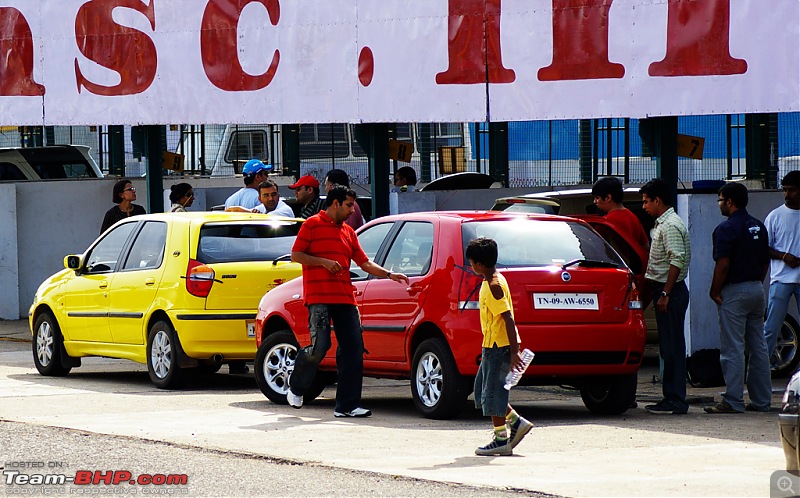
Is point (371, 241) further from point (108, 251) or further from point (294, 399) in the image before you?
point (108, 251)

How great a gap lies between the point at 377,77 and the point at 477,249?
715cm

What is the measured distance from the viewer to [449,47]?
598 inches

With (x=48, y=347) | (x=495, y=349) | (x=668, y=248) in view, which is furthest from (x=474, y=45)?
(x=495, y=349)

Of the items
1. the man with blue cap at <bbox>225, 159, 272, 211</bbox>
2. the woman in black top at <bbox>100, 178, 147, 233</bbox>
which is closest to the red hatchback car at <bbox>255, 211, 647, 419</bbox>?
the man with blue cap at <bbox>225, 159, 272, 211</bbox>

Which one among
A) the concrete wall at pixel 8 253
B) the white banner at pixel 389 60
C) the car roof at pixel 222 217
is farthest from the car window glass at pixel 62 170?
the car roof at pixel 222 217

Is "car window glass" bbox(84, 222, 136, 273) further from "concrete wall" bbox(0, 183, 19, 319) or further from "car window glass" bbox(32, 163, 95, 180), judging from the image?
"car window glass" bbox(32, 163, 95, 180)

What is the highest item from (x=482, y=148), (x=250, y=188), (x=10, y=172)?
(x=482, y=148)

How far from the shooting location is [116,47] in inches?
727

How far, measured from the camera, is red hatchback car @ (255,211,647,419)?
10164 millimetres

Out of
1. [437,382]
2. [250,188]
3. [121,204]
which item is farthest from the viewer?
[121,204]

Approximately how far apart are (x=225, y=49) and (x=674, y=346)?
8166mm

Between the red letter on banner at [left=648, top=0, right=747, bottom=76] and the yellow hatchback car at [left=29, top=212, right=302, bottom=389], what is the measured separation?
395 cm

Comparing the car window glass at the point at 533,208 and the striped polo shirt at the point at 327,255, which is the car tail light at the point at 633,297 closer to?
the striped polo shirt at the point at 327,255

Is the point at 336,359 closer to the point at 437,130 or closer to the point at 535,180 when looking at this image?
the point at 535,180
